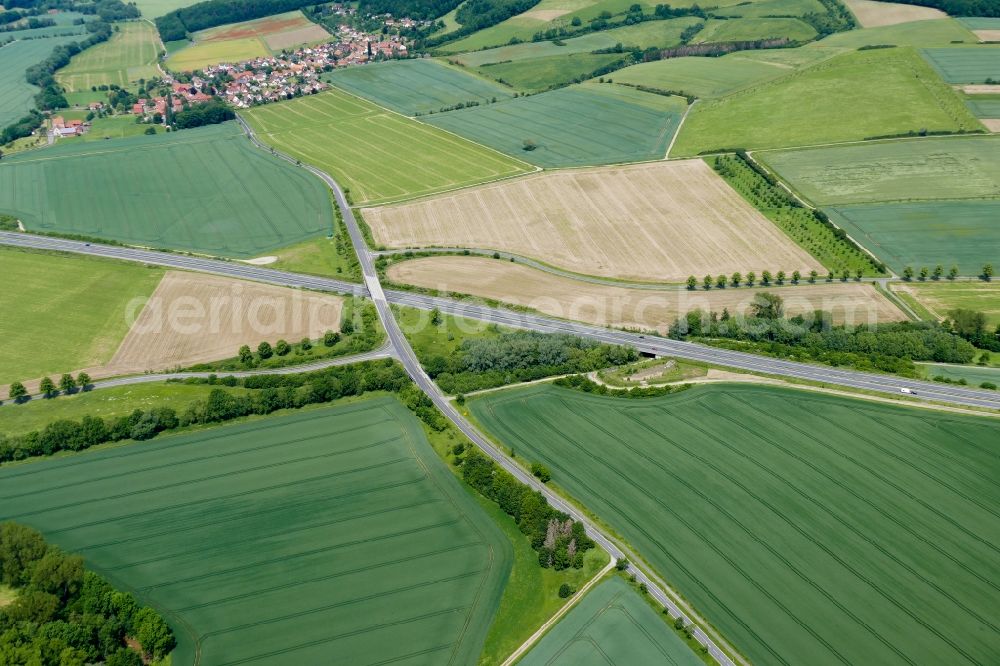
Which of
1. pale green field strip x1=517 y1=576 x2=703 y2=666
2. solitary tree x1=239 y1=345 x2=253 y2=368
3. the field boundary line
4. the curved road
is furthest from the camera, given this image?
solitary tree x1=239 y1=345 x2=253 y2=368

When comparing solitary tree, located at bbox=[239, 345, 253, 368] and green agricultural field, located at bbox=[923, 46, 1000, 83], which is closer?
solitary tree, located at bbox=[239, 345, 253, 368]

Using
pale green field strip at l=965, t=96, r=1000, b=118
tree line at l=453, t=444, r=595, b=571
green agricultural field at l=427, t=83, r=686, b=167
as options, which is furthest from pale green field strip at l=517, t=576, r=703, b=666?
pale green field strip at l=965, t=96, r=1000, b=118

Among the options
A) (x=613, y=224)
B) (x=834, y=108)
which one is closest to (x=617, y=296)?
(x=613, y=224)

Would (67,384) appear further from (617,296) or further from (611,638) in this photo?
(617,296)

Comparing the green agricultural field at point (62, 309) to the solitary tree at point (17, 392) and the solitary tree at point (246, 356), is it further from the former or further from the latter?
the solitary tree at point (246, 356)

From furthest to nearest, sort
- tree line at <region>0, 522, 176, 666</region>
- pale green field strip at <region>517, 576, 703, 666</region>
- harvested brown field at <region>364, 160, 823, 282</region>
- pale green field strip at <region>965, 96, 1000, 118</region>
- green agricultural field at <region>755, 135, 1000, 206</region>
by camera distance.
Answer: pale green field strip at <region>965, 96, 1000, 118</region> < green agricultural field at <region>755, 135, 1000, 206</region> < harvested brown field at <region>364, 160, 823, 282</region> < pale green field strip at <region>517, 576, 703, 666</region> < tree line at <region>0, 522, 176, 666</region>

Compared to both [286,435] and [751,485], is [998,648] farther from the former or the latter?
[286,435]

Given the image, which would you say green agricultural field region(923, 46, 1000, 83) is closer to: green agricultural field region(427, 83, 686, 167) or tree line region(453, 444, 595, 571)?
green agricultural field region(427, 83, 686, 167)
